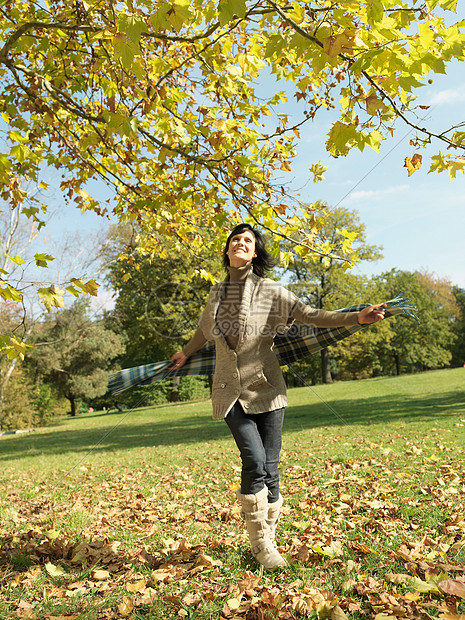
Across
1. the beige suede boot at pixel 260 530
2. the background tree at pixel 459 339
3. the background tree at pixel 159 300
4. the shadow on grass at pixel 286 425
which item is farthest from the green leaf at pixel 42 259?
the background tree at pixel 459 339

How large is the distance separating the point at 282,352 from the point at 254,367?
2.58ft

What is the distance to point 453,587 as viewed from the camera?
2.13 metres

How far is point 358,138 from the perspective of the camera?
274cm

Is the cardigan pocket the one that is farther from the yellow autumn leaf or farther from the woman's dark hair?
the yellow autumn leaf

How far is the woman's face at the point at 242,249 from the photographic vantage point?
3102mm

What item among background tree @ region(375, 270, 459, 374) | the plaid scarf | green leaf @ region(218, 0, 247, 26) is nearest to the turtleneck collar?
the plaid scarf

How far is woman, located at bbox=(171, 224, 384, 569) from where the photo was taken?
9.06 ft

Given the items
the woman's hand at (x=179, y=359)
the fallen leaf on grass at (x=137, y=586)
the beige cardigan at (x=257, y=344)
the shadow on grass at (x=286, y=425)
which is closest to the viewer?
the fallen leaf on grass at (x=137, y=586)

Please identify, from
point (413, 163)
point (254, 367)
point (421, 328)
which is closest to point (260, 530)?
point (254, 367)

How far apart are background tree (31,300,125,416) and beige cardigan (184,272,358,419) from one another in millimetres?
21865

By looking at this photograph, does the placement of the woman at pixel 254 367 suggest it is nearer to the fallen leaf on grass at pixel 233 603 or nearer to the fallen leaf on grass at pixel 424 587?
the fallen leaf on grass at pixel 233 603

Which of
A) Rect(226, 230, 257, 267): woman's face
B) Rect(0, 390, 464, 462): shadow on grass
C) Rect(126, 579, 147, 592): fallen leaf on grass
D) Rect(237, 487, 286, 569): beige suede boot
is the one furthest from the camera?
Rect(0, 390, 464, 462): shadow on grass

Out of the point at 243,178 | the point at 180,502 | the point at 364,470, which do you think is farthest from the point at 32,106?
the point at 364,470

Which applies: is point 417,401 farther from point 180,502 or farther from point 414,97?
point 414,97
